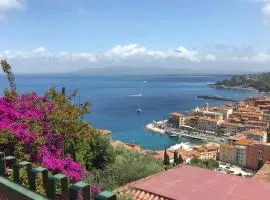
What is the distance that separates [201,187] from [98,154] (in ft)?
12.6

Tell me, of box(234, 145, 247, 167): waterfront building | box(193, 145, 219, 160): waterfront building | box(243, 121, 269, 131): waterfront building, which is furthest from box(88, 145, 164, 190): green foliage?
box(243, 121, 269, 131): waterfront building

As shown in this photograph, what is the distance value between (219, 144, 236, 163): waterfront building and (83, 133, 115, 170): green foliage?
112ft

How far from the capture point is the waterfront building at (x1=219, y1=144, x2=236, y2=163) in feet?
140

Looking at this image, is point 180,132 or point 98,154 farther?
point 180,132

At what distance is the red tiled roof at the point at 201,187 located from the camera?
273 inches

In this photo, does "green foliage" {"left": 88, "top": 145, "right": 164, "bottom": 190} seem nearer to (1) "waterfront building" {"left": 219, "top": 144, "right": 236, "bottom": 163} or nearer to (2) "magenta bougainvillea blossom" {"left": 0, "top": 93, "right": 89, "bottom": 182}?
(2) "magenta bougainvillea blossom" {"left": 0, "top": 93, "right": 89, "bottom": 182}

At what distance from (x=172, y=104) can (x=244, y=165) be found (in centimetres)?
4534

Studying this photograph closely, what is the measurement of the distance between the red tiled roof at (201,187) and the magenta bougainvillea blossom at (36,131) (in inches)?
55.7

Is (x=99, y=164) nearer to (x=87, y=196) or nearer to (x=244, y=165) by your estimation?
(x=87, y=196)

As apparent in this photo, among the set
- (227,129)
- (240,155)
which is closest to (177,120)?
(227,129)

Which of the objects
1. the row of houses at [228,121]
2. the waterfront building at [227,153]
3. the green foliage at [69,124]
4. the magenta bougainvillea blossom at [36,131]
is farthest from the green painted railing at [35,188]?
the row of houses at [228,121]

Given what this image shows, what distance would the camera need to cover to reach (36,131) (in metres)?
6.70

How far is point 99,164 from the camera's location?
410 inches

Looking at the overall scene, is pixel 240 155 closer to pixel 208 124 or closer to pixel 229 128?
pixel 229 128
